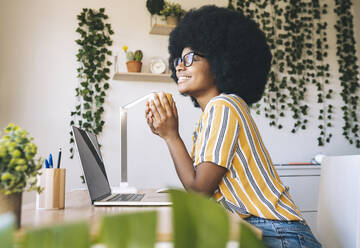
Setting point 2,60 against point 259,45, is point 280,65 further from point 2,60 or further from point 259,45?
point 2,60

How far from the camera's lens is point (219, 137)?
3.41 feet

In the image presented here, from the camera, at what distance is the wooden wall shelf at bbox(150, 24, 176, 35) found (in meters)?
2.84

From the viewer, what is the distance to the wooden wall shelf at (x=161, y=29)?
2.84 metres

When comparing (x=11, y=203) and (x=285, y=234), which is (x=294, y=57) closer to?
(x=285, y=234)

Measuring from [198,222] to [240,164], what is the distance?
92 cm

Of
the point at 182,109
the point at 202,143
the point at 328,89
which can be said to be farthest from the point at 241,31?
the point at 328,89

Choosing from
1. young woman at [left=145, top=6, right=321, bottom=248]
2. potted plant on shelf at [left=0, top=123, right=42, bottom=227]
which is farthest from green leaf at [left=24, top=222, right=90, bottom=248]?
young woman at [left=145, top=6, right=321, bottom=248]

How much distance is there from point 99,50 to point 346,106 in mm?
2392

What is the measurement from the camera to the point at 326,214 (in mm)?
1422

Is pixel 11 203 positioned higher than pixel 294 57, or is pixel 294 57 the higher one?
pixel 294 57

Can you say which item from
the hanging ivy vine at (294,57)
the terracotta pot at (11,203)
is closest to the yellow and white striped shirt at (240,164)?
the terracotta pot at (11,203)

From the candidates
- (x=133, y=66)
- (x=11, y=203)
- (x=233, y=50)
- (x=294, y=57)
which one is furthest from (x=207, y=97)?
(x=294, y=57)

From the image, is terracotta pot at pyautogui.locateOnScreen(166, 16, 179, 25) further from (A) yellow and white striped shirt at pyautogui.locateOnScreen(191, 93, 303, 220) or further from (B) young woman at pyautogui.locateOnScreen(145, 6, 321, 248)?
(A) yellow and white striped shirt at pyautogui.locateOnScreen(191, 93, 303, 220)

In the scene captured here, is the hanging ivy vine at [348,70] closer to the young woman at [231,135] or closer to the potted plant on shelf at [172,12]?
the potted plant on shelf at [172,12]
